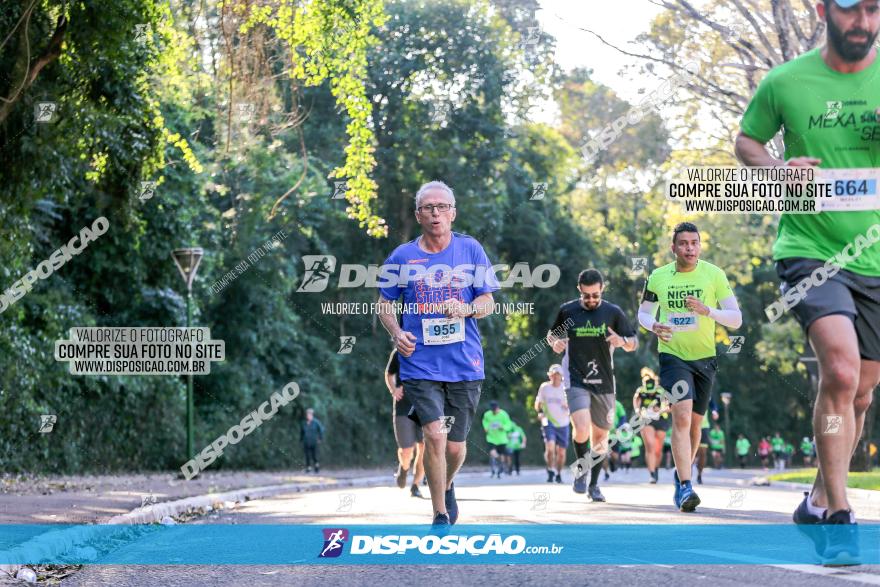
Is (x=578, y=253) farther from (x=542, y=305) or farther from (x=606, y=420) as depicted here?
(x=606, y=420)

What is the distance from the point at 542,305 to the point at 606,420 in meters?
32.3

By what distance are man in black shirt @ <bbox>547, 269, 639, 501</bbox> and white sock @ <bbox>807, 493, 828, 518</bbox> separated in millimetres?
7274

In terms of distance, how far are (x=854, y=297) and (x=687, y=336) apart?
4895 mm

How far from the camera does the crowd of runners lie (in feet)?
20.8

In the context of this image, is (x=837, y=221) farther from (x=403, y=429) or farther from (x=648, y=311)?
(x=403, y=429)

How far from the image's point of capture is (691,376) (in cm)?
1132

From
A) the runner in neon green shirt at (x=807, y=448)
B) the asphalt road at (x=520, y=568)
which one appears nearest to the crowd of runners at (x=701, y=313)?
the asphalt road at (x=520, y=568)

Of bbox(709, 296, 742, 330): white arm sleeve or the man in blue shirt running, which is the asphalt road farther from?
bbox(709, 296, 742, 330): white arm sleeve

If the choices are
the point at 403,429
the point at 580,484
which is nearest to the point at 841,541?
the point at 580,484

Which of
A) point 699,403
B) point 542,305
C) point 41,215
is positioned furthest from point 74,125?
point 542,305

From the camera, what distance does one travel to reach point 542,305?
A: 46.7 metres

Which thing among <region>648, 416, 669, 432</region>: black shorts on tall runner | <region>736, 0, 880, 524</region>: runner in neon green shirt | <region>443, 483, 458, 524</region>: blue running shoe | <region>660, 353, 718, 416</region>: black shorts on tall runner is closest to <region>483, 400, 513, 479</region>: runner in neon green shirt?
<region>648, 416, 669, 432</region>: black shorts on tall runner

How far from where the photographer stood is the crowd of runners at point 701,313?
6.34 meters

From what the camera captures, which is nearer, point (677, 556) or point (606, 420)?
point (677, 556)
